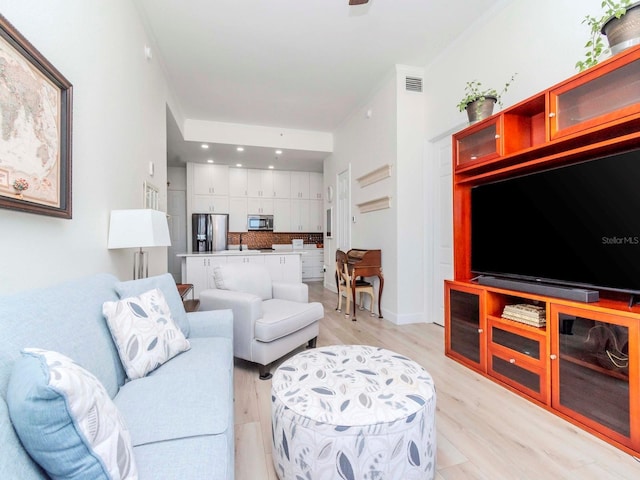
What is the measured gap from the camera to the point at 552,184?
192 cm

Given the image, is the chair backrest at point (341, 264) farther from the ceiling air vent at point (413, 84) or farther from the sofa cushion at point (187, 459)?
the sofa cushion at point (187, 459)

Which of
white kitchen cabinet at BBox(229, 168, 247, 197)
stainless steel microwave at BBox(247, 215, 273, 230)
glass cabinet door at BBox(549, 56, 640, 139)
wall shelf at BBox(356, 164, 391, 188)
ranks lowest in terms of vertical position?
stainless steel microwave at BBox(247, 215, 273, 230)

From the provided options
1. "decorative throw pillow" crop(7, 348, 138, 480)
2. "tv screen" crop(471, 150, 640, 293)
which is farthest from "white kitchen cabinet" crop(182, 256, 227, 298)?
"decorative throw pillow" crop(7, 348, 138, 480)

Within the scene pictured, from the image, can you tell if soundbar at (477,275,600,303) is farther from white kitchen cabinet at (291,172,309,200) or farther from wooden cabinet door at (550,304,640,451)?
white kitchen cabinet at (291,172,309,200)

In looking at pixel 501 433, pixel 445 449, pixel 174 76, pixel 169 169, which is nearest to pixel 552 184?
pixel 501 433

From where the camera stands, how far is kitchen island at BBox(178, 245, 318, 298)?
453 cm

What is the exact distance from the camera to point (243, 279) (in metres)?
2.85

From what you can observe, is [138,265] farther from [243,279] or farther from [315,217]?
[315,217]

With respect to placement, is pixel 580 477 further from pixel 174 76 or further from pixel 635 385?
pixel 174 76

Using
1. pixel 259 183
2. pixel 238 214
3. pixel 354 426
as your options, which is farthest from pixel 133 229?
pixel 259 183

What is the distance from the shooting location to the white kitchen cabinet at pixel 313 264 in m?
7.17

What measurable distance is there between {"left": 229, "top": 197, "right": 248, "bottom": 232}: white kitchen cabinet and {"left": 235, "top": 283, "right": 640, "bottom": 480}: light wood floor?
481cm

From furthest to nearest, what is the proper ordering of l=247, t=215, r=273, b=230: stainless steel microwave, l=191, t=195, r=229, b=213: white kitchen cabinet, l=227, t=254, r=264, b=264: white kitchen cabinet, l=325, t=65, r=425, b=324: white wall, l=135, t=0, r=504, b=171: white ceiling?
l=247, t=215, r=273, b=230: stainless steel microwave → l=191, t=195, r=229, b=213: white kitchen cabinet → l=227, t=254, r=264, b=264: white kitchen cabinet → l=325, t=65, r=425, b=324: white wall → l=135, t=0, r=504, b=171: white ceiling

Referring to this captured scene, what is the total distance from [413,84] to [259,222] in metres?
4.46
